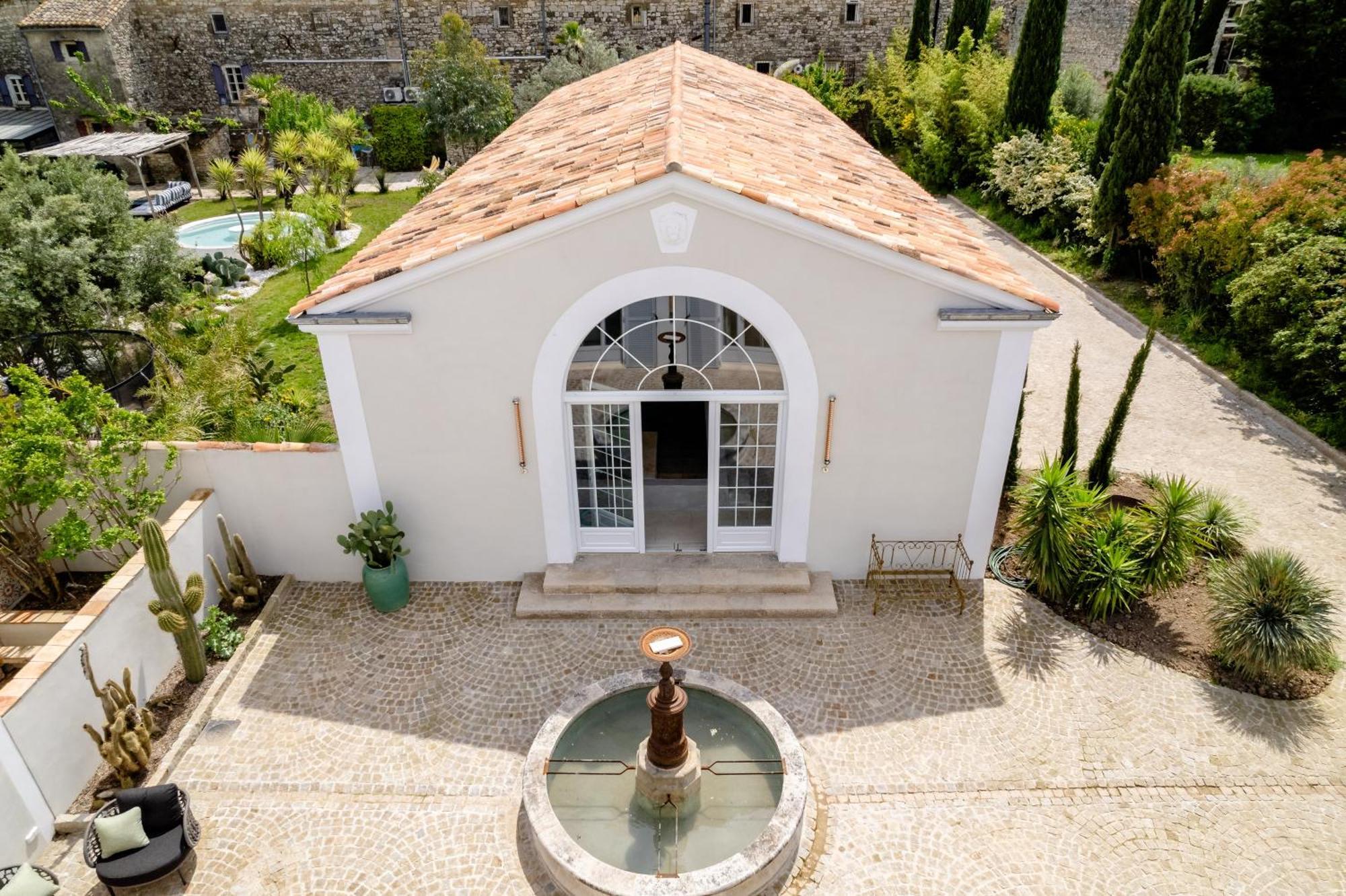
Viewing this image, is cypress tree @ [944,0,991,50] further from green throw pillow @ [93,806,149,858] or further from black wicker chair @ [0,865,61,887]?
black wicker chair @ [0,865,61,887]

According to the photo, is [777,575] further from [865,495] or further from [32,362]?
[32,362]

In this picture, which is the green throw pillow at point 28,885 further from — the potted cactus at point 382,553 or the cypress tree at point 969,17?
the cypress tree at point 969,17

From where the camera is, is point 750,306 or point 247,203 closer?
point 750,306

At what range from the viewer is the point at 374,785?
8.84 m

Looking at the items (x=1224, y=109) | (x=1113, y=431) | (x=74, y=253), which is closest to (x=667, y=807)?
(x=1113, y=431)

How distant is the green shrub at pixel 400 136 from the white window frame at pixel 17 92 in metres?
18.7

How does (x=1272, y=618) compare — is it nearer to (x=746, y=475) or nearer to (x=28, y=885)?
(x=746, y=475)

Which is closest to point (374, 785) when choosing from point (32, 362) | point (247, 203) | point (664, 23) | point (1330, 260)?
point (32, 362)

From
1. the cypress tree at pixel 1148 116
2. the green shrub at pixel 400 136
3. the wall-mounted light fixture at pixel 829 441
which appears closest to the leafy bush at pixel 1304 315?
the cypress tree at pixel 1148 116

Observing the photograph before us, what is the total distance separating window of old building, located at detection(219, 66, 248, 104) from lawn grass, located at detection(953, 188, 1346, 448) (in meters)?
36.6

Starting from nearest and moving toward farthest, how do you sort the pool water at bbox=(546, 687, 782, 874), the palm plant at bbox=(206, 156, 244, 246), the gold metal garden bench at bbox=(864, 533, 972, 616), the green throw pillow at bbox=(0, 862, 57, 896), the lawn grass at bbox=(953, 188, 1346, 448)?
the green throw pillow at bbox=(0, 862, 57, 896), the pool water at bbox=(546, 687, 782, 874), the gold metal garden bench at bbox=(864, 533, 972, 616), the lawn grass at bbox=(953, 188, 1346, 448), the palm plant at bbox=(206, 156, 244, 246)

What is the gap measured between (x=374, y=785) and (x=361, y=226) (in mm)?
24194

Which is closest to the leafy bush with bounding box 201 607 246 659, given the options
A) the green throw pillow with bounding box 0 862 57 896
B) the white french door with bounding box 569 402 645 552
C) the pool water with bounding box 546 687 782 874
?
the green throw pillow with bounding box 0 862 57 896

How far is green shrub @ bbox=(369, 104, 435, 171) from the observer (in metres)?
35.9
